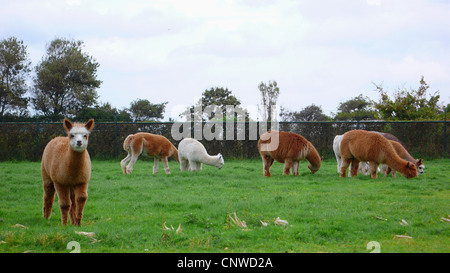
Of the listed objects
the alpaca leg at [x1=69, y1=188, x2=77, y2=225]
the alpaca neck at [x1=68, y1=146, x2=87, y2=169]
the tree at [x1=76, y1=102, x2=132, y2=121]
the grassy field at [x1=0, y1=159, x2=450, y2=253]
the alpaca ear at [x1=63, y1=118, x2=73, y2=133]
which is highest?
the tree at [x1=76, y1=102, x2=132, y2=121]

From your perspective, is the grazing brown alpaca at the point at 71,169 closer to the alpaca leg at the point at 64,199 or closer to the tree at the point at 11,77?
the alpaca leg at the point at 64,199

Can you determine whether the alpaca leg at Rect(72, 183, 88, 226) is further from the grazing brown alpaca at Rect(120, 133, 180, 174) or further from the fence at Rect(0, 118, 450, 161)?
the fence at Rect(0, 118, 450, 161)

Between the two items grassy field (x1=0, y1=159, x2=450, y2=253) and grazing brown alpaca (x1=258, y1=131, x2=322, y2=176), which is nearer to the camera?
grassy field (x1=0, y1=159, x2=450, y2=253)

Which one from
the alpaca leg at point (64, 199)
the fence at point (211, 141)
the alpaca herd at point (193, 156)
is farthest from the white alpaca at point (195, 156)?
the alpaca leg at point (64, 199)

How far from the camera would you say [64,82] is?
35.6 m

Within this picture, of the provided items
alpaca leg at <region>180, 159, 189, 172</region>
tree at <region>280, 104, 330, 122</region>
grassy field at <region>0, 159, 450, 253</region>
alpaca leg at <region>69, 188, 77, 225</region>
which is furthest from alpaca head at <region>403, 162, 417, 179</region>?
tree at <region>280, 104, 330, 122</region>

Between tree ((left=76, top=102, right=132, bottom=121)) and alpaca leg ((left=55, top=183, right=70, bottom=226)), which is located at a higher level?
tree ((left=76, top=102, right=132, bottom=121))

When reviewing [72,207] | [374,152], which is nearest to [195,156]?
[374,152]

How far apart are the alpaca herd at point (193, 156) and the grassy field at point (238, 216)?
0.51 metres

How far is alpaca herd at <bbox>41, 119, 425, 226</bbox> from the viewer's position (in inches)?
240

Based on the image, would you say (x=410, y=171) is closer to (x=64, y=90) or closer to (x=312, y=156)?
(x=312, y=156)

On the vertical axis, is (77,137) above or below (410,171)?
above

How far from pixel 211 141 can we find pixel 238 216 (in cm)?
1381

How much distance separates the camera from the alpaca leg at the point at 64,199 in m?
6.21
